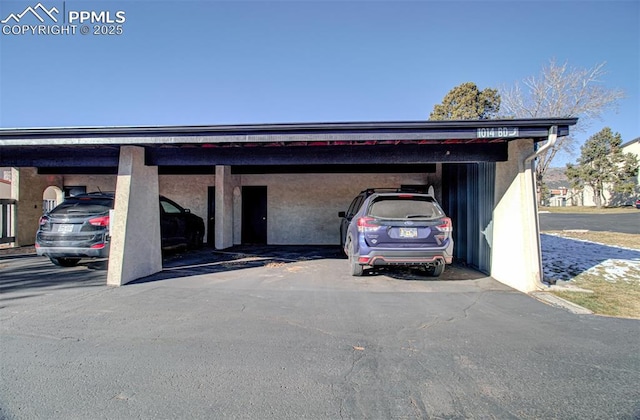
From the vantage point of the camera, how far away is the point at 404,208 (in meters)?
6.26

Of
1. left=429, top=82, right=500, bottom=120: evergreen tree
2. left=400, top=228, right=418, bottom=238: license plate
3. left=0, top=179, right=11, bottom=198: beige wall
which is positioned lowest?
left=400, top=228, right=418, bottom=238: license plate

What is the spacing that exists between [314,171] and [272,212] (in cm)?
233

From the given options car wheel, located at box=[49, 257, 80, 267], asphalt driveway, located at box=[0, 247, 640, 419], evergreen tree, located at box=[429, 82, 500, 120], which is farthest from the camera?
evergreen tree, located at box=[429, 82, 500, 120]

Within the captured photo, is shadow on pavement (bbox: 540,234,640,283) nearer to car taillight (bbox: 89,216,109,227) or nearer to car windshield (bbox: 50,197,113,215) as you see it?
car taillight (bbox: 89,216,109,227)

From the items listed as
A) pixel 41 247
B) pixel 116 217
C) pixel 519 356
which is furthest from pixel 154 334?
pixel 41 247

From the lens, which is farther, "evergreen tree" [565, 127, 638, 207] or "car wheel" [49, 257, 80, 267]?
"evergreen tree" [565, 127, 638, 207]

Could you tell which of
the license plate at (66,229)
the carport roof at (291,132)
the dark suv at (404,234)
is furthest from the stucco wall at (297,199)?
the carport roof at (291,132)

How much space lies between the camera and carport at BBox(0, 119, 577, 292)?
18.7 feet

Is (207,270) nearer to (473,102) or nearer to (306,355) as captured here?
(306,355)

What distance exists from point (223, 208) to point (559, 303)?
984cm

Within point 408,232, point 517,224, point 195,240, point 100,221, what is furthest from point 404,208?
point 195,240

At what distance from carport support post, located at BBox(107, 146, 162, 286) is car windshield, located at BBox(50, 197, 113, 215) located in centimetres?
97

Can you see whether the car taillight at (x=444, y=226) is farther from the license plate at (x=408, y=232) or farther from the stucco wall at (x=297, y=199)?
the stucco wall at (x=297, y=199)

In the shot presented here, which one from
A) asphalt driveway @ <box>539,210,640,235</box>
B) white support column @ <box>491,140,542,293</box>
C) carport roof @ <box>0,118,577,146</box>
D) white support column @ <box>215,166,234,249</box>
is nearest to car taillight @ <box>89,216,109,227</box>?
carport roof @ <box>0,118,577,146</box>
